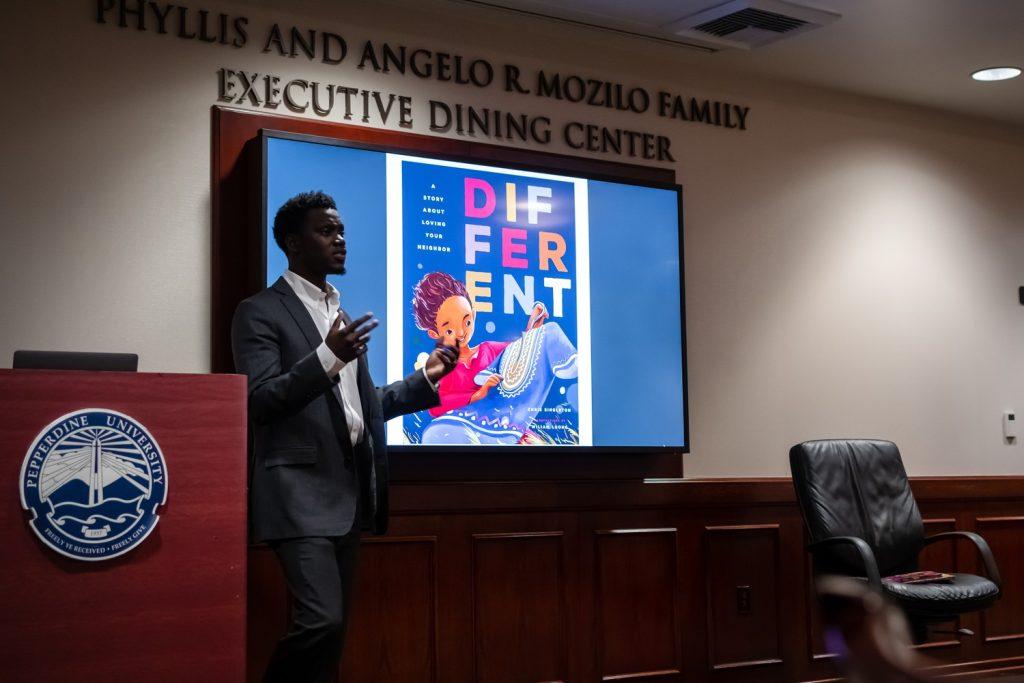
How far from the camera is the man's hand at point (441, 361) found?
336 cm

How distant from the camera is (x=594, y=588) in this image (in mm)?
4789

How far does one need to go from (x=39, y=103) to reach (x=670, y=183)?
254 centimetres

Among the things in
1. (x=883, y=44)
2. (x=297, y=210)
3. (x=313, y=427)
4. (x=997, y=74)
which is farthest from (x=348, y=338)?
(x=997, y=74)

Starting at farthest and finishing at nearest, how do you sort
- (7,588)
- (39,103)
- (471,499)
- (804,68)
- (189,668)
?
1. (804,68)
2. (471,499)
3. (39,103)
4. (189,668)
5. (7,588)

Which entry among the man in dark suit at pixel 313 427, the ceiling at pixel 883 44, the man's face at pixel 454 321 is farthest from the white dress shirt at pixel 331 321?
the ceiling at pixel 883 44

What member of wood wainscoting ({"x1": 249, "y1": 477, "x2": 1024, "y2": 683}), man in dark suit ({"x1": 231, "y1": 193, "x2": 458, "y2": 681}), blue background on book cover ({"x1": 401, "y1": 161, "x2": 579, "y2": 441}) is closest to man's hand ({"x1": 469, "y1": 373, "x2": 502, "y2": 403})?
blue background on book cover ({"x1": 401, "y1": 161, "x2": 579, "y2": 441})

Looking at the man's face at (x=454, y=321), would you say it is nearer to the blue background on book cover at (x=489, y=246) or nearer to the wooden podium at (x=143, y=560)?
the blue background on book cover at (x=489, y=246)

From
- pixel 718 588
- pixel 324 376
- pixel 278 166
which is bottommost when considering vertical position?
pixel 718 588

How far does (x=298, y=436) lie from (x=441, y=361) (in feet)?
1.54

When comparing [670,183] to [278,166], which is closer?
[278,166]

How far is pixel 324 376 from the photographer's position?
2980 millimetres

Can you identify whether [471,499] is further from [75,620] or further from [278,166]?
[75,620]

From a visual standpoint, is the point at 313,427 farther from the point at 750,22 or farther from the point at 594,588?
the point at 750,22

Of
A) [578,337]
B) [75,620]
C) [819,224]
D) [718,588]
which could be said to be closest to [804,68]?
[819,224]
